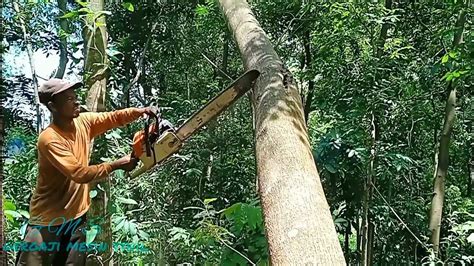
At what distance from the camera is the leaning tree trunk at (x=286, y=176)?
6.28 ft

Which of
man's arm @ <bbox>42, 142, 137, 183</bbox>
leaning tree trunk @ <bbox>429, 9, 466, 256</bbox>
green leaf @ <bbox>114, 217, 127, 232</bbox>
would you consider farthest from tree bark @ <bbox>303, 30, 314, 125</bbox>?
man's arm @ <bbox>42, 142, 137, 183</bbox>

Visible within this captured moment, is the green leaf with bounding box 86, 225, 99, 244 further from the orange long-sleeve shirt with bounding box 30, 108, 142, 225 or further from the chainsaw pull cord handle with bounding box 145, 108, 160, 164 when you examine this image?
the chainsaw pull cord handle with bounding box 145, 108, 160, 164

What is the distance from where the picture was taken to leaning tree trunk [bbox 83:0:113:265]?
3.06m

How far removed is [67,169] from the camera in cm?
233

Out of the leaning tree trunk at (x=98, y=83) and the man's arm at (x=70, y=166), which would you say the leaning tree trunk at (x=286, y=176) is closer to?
the man's arm at (x=70, y=166)

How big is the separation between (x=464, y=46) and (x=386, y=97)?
2.77ft

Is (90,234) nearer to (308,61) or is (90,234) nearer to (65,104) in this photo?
(65,104)

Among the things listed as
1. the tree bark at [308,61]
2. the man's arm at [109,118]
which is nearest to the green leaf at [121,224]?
the man's arm at [109,118]

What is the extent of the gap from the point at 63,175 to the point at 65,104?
0.35 meters

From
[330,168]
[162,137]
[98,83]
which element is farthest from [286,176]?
[330,168]

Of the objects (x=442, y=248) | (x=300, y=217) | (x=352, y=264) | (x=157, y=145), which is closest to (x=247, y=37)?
(x=157, y=145)

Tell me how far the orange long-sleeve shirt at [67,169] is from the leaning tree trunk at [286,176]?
Result: 28.3 inches

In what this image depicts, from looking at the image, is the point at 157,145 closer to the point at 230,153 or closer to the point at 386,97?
the point at 386,97

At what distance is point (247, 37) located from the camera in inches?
141
